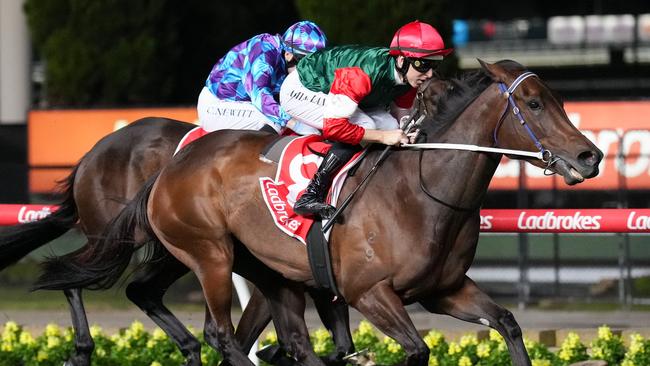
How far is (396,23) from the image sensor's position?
11641 millimetres

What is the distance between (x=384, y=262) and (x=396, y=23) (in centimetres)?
587

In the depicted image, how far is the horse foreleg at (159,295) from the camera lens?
724 centimetres

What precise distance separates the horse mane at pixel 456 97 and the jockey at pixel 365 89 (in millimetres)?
138

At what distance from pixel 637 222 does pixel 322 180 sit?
6.80ft

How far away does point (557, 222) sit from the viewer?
24.6 feet

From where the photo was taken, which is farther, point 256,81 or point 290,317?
point 256,81

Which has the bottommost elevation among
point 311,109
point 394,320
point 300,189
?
point 394,320

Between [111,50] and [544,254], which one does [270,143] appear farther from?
[111,50]

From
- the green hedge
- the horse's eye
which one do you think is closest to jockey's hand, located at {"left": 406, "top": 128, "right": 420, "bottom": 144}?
the horse's eye

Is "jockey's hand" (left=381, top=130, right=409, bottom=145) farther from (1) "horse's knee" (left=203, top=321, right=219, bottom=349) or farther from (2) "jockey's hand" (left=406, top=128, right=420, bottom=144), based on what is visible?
(1) "horse's knee" (left=203, top=321, right=219, bottom=349)

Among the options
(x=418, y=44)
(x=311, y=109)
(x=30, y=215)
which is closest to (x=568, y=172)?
(x=418, y=44)

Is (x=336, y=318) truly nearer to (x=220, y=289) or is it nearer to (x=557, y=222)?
(x=220, y=289)

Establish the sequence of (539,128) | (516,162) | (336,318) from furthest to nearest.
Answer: (516,162), (336,318), (539,128)

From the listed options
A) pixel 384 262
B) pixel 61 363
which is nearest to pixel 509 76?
pixel 384 262
